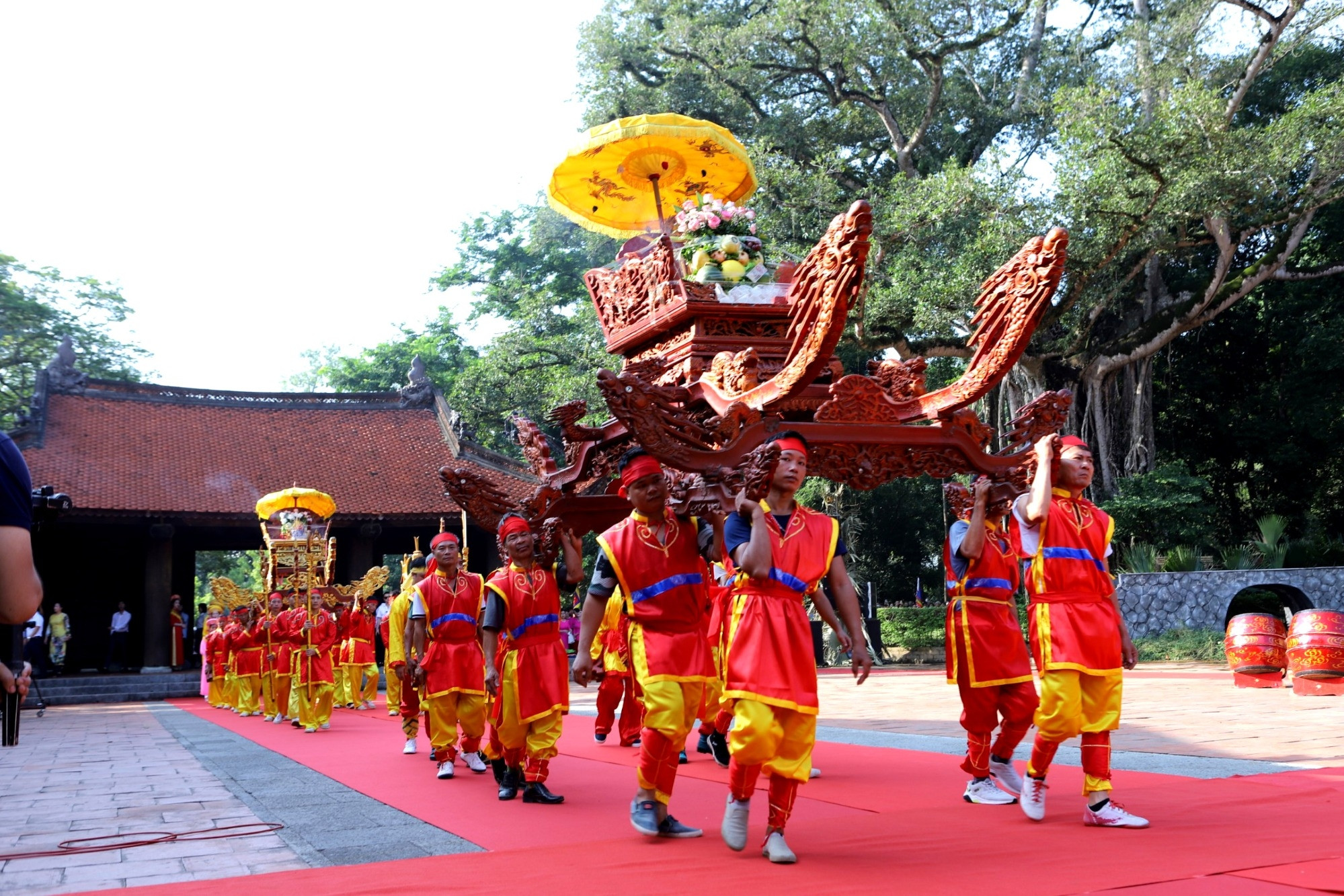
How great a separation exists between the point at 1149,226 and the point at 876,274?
4.65 meters

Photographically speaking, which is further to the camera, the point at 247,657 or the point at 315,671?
the point at 247,657

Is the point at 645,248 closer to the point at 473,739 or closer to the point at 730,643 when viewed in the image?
the point at 473,739

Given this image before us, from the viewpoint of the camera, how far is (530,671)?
6516mm

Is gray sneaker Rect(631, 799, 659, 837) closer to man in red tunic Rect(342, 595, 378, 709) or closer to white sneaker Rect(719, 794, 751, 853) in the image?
white sneaker Rect(719, 794, 751, 853)

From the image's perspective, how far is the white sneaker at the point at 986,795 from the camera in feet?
18.4

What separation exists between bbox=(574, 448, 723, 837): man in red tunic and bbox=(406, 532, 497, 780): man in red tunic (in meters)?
2.47

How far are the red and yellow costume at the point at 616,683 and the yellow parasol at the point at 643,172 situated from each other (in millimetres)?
3250

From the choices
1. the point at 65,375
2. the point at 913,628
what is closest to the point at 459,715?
the point at 913,628

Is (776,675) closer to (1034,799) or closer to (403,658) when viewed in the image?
(1034,799)

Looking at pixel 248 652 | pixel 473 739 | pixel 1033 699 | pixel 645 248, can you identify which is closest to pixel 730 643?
pixel 1033 699

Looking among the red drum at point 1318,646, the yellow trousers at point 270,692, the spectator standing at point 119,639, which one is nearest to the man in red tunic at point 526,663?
the red drum at point 1318,646

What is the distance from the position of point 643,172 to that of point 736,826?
6.15 m

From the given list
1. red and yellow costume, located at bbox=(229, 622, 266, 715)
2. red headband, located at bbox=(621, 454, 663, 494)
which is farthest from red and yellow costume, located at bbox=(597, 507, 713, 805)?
red and yellow costume, located at bbox=(229, 622, 266, 715)

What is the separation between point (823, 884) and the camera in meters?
3.91
